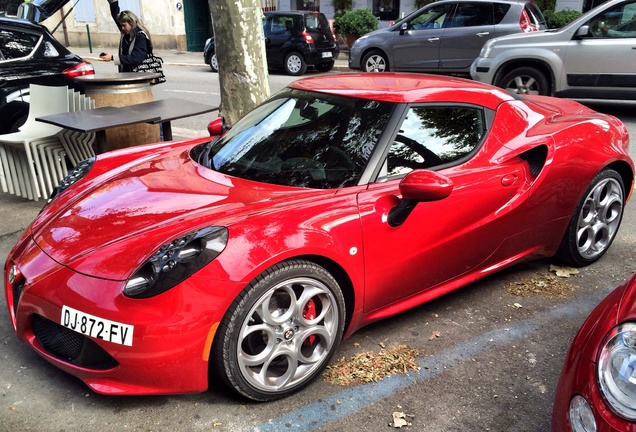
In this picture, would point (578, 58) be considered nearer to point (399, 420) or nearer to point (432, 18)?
point (432, 18)

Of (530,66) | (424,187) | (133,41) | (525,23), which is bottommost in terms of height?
(424,187)

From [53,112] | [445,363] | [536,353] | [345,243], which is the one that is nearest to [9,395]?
[345,243]

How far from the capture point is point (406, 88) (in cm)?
329

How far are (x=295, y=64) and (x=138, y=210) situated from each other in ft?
42.3

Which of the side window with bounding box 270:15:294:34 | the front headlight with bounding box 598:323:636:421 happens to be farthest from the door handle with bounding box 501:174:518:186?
the side window with bounding box 270:15:294:34

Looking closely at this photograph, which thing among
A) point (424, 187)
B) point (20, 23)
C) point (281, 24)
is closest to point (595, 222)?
point (424, 187)

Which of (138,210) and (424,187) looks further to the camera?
(138,210)

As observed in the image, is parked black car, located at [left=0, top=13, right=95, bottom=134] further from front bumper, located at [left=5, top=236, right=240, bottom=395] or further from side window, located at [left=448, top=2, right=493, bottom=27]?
side window, located at [left=448, top=2, right=493, bottom=27]

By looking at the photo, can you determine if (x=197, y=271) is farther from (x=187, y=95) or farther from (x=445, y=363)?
(x=187, y=95)

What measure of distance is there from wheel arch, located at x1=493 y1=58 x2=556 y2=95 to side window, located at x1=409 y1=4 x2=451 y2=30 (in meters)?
3.24

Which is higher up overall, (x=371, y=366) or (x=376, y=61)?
(x=376, y=61)

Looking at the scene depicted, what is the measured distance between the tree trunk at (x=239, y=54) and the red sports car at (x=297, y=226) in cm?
211

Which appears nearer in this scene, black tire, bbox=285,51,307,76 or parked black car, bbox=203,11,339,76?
parked black car, bbox=203,11,339,76

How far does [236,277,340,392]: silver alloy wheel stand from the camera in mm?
2520
